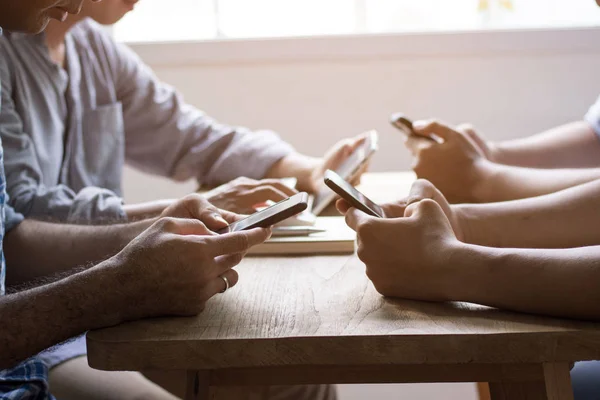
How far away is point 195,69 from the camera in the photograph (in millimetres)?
2650

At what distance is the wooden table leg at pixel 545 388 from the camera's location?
0.76m

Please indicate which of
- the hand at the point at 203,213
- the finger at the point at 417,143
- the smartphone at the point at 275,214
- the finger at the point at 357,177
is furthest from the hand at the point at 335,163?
the smartphone at the point at 275,214

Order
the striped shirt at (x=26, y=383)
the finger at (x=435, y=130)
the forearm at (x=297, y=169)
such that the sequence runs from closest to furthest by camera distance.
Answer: the striped shirt at (x=26, y=383) → the finger at (x=435, y=130) → the forearm at (x=297, y=169)

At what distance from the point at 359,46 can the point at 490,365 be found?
6.00 feet

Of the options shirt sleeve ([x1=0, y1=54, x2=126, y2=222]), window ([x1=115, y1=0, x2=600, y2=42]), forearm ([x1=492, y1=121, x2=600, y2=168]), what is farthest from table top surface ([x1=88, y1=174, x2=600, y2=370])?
window ([x1=115, y1=0, x2=600, y2=42])

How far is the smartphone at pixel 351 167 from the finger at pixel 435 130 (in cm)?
9

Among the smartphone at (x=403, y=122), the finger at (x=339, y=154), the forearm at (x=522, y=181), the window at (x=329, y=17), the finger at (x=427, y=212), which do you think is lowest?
the finger at (x=339, y=154)

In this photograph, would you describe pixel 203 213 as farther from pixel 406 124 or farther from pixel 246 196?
pixel 406 124

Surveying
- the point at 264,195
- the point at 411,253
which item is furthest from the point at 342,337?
the point at 264,195

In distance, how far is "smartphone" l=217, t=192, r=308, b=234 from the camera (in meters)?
0.89

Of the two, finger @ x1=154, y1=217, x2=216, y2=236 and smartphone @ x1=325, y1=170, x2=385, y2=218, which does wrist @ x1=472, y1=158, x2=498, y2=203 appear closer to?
smartphone @ x1=325, y1=170, x2=385, y2=218

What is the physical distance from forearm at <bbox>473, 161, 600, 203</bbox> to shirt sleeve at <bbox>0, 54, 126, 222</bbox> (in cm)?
62

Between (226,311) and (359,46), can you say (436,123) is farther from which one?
(359,46)

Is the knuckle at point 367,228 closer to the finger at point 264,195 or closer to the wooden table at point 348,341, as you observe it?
the wooden table at point 348,341
